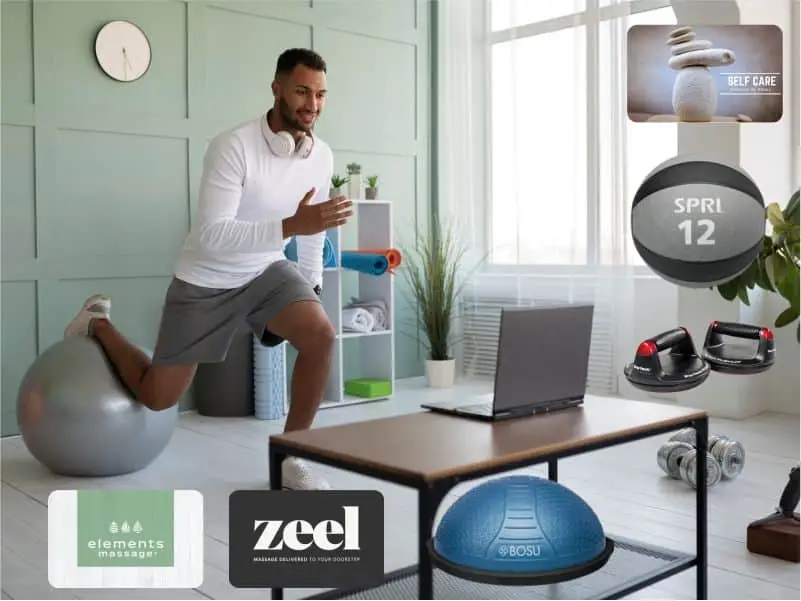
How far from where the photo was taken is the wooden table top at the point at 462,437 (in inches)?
56.5

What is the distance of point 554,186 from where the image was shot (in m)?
5.20

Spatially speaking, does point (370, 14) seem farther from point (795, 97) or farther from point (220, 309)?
point (220, 309)

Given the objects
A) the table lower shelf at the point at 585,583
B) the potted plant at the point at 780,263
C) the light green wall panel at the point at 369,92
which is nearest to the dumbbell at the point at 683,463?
the table lower shelf at the point at 585,583

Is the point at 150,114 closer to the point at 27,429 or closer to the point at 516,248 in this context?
the point at 27,429

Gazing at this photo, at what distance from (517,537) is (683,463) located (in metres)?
1.80

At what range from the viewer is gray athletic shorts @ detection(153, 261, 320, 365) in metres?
3.02

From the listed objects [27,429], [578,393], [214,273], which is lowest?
[27,429]

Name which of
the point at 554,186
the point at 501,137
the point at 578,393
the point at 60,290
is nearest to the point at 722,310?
the point at 554,186

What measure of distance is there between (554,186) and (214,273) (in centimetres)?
265

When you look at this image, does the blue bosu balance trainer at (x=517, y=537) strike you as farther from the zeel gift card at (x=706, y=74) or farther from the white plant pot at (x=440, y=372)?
the white plant pot at (x=440, y=372)

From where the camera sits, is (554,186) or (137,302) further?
(554,186)

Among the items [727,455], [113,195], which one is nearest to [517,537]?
[727,455]

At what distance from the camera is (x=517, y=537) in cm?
136

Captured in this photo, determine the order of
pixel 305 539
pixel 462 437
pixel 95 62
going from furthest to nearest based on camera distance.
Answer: pixel 95 62 → pixel 462 437 → pixel 305 539
